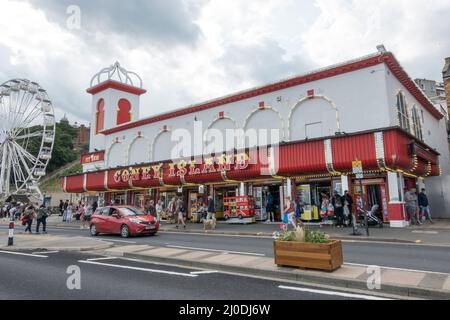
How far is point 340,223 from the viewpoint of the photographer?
17797 millimetres

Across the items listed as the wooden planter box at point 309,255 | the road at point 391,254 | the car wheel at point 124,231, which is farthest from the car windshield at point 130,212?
the wooden planter box at point 309,255

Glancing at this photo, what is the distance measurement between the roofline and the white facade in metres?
0.25

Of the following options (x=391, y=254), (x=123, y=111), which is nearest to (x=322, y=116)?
(x=391, y=254)

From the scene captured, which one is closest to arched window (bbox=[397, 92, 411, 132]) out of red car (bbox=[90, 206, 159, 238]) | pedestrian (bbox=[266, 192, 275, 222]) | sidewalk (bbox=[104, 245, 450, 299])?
pedestrian (bbox=[266, 192, 275, 222])

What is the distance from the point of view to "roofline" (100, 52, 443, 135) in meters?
18.6

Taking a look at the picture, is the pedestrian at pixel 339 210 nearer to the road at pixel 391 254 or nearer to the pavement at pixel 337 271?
the pavement at pixel 337 271

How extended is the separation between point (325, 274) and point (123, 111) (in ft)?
120

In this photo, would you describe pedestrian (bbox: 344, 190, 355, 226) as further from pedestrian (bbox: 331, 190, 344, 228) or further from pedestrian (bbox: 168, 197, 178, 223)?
pedestrian (bbox: 168, 197, 178, 223)

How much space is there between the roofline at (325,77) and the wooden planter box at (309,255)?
1494 cm

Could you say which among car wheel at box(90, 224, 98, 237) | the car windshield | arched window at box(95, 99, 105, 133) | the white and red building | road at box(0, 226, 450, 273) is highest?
arched window at box(95, 99, 105, 133)

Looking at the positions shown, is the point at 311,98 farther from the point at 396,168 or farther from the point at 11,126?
the point at 11,126

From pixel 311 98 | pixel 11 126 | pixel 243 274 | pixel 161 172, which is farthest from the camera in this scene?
pixel 11 126
